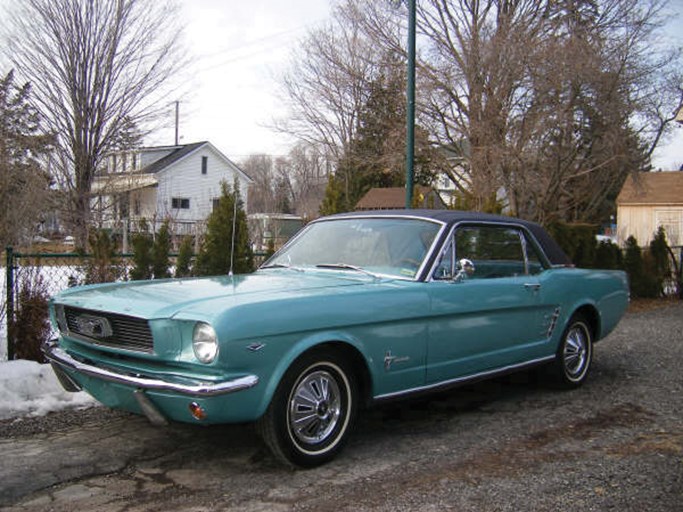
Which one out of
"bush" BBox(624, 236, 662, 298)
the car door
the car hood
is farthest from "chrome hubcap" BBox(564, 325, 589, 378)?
"bush" BBox(624, 236, 662, 298)

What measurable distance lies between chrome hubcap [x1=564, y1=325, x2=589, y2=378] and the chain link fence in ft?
15.5

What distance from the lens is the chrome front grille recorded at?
361 centimetres

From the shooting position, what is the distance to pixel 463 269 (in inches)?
180

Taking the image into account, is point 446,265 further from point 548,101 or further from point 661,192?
point 661,192

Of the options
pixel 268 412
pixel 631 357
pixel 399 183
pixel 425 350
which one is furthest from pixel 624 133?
pixel 399 183

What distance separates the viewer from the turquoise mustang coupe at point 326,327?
3.46 m

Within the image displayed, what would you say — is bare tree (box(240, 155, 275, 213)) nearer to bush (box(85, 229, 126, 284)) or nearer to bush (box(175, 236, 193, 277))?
bush (box(175, 236, 193, 277))

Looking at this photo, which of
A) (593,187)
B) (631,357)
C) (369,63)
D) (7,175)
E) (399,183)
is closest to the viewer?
(7,175)

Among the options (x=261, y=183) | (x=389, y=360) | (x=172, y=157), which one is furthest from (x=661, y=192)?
(x=389, y=360)

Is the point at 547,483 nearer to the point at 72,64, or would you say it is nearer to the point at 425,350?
the point at 425,350

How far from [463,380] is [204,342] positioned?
2092 millimetres

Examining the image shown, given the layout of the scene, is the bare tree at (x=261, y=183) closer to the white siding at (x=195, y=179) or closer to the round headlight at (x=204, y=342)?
the white siding at (x=195, y=179)

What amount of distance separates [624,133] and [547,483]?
36.1ft

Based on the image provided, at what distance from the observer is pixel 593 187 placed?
1778 cm
